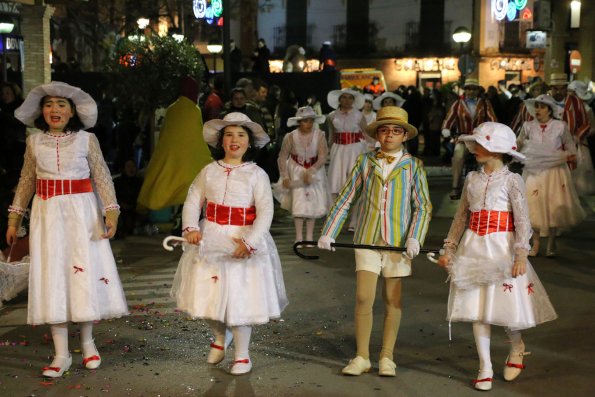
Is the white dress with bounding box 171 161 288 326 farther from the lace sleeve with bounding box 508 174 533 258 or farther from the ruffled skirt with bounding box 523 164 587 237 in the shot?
the ruffled skirt with bounding box 523 164 587 237

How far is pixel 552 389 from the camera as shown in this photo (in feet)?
21.2

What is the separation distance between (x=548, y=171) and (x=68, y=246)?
249 inches

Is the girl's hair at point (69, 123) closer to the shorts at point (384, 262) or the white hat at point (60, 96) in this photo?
the white hat at point (60, 96)

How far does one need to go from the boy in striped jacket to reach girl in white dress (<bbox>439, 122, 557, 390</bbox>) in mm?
312

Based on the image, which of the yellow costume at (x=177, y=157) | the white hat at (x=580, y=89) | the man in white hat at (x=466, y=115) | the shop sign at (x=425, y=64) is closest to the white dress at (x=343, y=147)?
the yellow costume at (x=177, y=157)

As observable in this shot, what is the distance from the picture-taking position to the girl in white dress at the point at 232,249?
6660mm

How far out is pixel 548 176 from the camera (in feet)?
37.0

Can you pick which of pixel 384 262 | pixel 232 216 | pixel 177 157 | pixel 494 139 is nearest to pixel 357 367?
pixel 384 262

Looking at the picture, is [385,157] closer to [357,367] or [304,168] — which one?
[357,367]

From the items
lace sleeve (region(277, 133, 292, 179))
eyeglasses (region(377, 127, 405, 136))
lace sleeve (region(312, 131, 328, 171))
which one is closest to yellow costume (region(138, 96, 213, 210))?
lace sleeve (region(277, 133, 292, 179))

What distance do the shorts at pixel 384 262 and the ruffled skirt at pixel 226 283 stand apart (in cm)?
65

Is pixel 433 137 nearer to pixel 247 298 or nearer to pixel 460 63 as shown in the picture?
pixel 460 63

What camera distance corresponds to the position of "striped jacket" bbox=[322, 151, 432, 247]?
669 centimetres

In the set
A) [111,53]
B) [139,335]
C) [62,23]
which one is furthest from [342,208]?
[62,23]
